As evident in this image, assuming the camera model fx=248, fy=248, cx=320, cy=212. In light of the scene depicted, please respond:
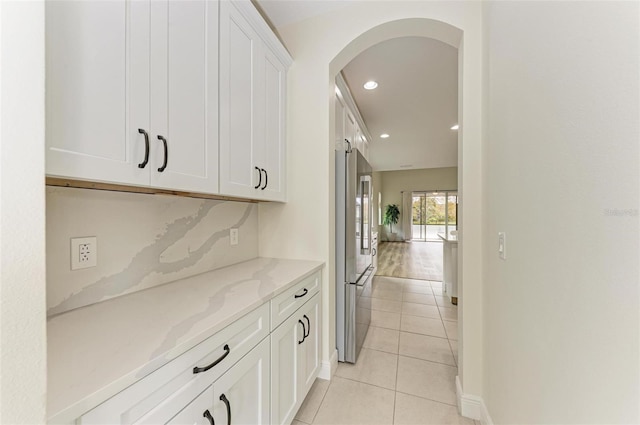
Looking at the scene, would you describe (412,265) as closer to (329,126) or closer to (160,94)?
(329,126)

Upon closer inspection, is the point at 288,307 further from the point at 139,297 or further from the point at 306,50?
the point at 306,50

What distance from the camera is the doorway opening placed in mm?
9781

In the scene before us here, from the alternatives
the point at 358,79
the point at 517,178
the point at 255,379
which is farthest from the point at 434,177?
the point at 255,379

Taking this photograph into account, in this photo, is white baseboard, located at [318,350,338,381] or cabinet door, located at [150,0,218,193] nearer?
cabinet door, located at [150,0,218,193]

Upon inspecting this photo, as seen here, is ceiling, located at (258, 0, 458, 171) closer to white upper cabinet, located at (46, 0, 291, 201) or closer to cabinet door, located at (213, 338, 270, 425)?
white upper cabinet, located at (46, 0, 291, 201)

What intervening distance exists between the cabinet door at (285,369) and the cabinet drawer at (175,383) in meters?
0.25

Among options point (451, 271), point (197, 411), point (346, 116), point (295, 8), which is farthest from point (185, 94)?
point (451, 271)

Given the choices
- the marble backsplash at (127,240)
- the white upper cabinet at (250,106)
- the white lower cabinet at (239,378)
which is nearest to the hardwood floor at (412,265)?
the white lower cabinet at (239,378)

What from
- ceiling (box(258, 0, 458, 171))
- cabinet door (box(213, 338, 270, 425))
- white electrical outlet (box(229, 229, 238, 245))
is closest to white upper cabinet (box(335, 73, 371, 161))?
ceiling (box(258, 0, 458, 171))

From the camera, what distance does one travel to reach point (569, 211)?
28.4 inches

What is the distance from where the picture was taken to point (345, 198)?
204 cm

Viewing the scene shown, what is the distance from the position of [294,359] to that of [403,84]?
302 cm

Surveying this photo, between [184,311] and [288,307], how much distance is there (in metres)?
0.54

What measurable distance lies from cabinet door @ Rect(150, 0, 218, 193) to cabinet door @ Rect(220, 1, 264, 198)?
0.18 feet
